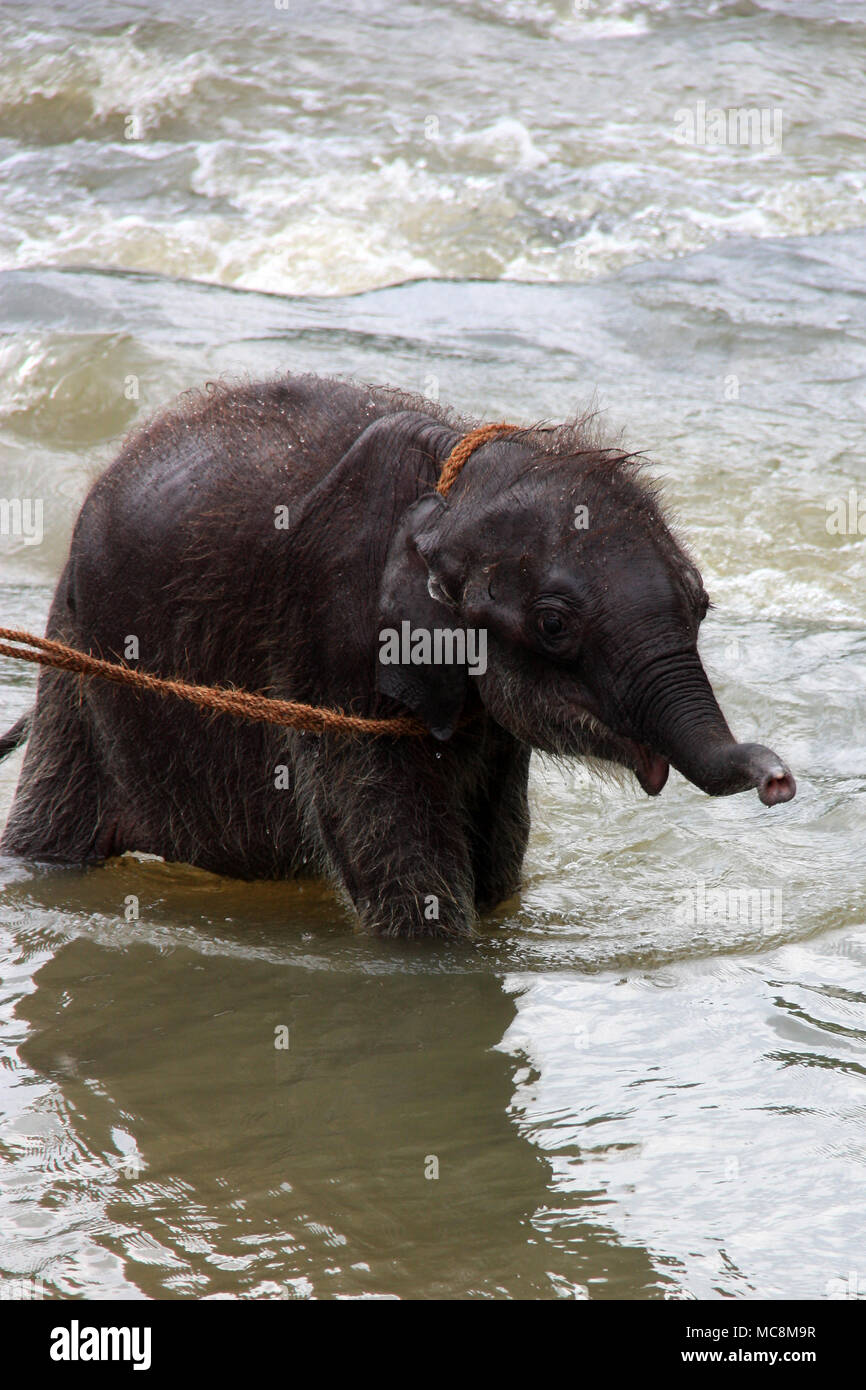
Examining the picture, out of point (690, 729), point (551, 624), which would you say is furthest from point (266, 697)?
→ point (690, 729)

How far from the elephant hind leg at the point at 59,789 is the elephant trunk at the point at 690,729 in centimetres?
293

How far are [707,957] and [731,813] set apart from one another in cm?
196

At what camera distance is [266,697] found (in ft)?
19.4

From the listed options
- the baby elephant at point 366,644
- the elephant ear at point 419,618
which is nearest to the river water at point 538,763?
the baby elephant at point 366,644

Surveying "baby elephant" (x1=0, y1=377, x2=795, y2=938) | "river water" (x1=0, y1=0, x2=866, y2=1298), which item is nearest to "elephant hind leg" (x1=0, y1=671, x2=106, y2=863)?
"baby elephant" (x1=0, y1=377, x2=795, y2=938)

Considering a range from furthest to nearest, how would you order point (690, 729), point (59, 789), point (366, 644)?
point (59, 789) → point (366, 644) → point (690, 729)

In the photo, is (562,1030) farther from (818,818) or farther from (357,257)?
(357,257)

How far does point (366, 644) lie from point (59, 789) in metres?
2.06

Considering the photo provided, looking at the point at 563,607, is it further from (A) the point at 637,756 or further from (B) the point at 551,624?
(A) the point at 637,756

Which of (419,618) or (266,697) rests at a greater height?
(419,618)

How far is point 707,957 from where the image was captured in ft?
19.6

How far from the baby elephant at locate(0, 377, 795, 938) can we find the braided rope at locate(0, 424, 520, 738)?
0.05m

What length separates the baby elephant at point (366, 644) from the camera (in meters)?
5.04
